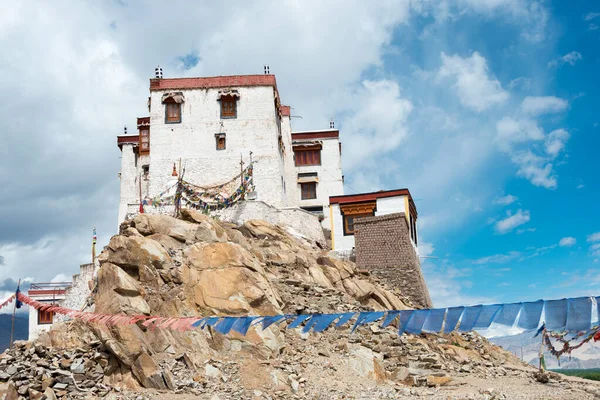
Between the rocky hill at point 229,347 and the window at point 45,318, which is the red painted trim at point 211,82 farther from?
the window at point 45,318

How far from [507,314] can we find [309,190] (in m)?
28.9

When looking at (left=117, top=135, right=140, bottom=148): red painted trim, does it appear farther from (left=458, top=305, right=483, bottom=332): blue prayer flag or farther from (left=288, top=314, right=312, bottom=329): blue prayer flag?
(left=458, top=305, right=483, bottom=332): blue prayer flag

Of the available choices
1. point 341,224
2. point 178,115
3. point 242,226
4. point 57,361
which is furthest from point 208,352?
point 178,115

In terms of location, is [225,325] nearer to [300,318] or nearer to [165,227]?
[300,318]

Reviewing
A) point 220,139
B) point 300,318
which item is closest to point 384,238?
point 220,139

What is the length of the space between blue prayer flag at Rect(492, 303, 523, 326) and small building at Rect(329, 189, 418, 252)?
19.1 metres

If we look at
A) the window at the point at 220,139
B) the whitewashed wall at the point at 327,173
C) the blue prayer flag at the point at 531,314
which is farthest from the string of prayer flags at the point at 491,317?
the whitewashed wall at the point at 327,173

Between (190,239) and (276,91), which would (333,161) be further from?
(190,239)

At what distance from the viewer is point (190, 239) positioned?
2502cm

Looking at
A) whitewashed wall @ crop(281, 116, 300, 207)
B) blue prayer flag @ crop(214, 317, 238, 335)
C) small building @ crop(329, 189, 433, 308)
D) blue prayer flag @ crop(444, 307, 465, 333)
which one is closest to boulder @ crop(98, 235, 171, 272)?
blue prayer flag @ crop(214, 317, 238, 335)

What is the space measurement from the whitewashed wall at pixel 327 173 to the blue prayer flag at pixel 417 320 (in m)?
26.1

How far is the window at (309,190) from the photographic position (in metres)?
42.5

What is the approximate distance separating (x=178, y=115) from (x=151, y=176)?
4.00 m

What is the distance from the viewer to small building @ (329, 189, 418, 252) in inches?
1328
